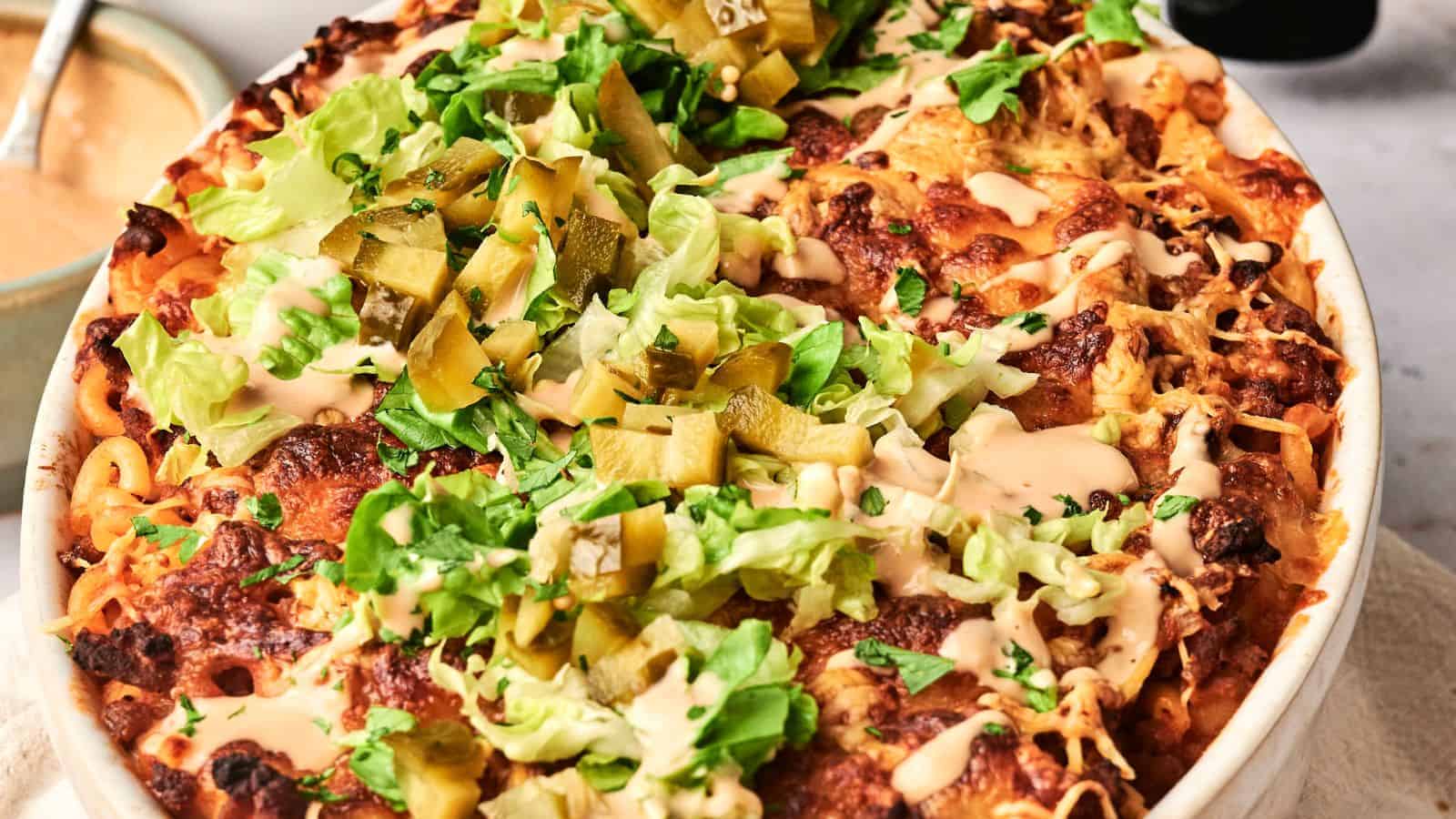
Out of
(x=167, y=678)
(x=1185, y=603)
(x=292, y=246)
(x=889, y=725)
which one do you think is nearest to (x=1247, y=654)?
(x=1185, y=603)

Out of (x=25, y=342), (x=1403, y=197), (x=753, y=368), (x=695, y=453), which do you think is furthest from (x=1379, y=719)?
(x=25, y=342)

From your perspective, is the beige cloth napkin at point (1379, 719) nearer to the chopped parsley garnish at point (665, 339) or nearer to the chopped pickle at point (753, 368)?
the chopped pickle at point (753, 368)

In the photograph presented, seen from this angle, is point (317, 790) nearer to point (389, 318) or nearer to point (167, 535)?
point (167, 535)

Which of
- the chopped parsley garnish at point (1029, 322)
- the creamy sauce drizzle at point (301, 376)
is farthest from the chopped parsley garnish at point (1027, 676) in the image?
the creamy sauce drizzle at point (301, 376)

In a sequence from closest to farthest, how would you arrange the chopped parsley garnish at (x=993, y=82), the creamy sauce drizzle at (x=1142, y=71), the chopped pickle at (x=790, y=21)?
the chopped parsley garnish at (x=993, y=82)
the chopped pickle at (x=790, y=21)
the creamy sauce drizzle at (x=1142, y=71)

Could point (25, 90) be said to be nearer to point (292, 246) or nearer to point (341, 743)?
point (292, 246)

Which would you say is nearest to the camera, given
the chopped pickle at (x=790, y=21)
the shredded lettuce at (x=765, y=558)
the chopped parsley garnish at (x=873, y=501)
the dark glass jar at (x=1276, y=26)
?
the shredded lettuce at (x=765, y=558)
